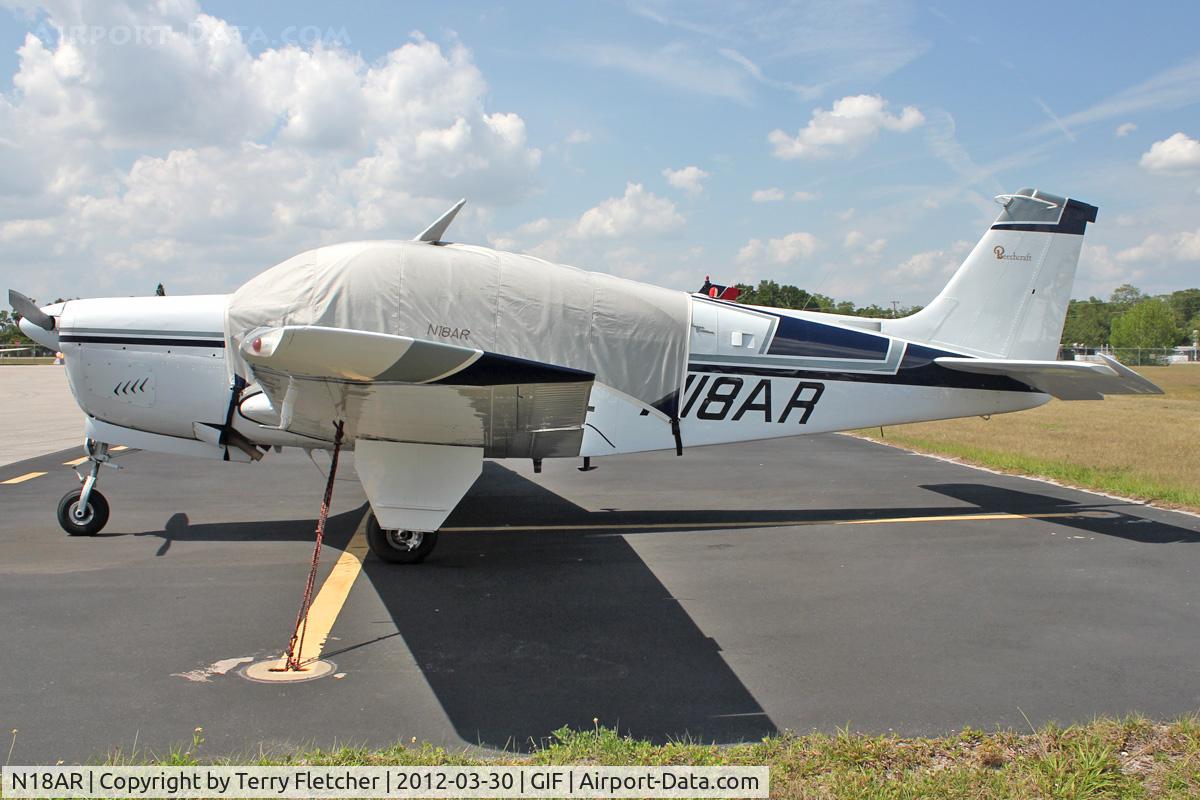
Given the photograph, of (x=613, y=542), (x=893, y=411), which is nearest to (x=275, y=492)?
(x=613, y=542)

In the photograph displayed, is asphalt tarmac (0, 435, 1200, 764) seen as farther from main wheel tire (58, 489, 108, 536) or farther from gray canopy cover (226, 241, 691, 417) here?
gray canopy cover (226, 241, 691, 417)

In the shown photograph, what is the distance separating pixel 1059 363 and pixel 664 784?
6798 mm

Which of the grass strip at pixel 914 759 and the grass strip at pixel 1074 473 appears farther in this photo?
the grass strip at pixel 1074 473

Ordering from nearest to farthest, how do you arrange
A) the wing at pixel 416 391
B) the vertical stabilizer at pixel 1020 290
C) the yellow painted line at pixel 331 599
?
the wing at pixel 416 391 → the yellow painted line at pixel 331 599 → the vertical stabilizer at pixel 1020 290

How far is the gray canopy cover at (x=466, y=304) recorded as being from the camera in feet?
21.1

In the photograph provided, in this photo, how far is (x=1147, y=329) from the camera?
11069 cm

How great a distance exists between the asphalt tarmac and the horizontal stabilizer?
55.6 inches

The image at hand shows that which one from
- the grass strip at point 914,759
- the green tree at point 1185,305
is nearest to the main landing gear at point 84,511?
the grass strip at point 914,759

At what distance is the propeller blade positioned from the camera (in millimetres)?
7520

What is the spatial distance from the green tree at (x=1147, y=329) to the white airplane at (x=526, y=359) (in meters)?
120

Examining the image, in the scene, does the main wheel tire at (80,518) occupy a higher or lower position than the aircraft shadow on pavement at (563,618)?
lower

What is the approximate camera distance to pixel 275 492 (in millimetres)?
9938

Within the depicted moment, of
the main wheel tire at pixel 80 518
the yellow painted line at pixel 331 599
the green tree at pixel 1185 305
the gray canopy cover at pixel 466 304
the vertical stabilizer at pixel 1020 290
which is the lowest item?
the main wheel tire at pixel 80 518

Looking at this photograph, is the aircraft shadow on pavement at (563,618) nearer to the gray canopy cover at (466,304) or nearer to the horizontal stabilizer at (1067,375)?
the horizontal stabilizer at (1067,375)
